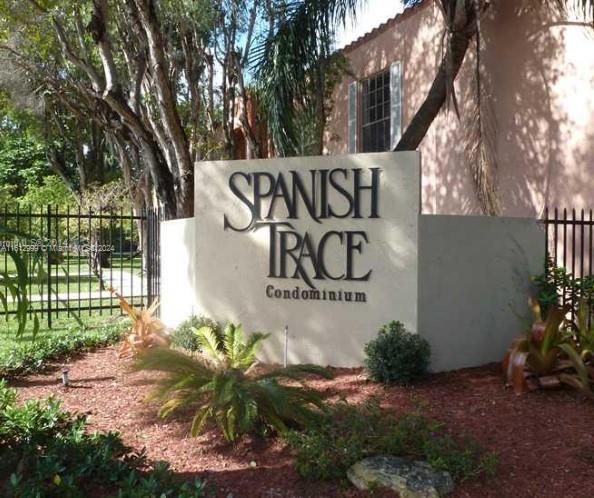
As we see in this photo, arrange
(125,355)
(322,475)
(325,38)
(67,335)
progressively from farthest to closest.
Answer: (325,38), (67,335), (125,355), (322,475)

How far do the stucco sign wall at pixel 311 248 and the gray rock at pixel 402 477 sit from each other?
270 cm

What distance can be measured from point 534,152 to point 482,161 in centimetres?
81

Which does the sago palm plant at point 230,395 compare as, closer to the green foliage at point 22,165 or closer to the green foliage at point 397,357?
the green foliage at point 397,357

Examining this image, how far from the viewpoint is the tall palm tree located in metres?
→ 8.87

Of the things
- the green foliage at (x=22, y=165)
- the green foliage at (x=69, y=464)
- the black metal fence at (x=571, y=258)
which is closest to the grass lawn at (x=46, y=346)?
the green foliage at (x=69, y=464)

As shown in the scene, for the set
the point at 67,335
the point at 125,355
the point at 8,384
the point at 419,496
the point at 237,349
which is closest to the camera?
the point at 419,496

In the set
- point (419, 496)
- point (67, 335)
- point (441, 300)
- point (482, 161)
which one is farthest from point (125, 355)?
point (482, 161)

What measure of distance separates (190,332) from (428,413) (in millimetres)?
3160

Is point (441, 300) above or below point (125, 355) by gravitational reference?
above

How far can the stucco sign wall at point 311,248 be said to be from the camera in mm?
6824

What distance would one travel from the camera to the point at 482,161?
29.2 ft

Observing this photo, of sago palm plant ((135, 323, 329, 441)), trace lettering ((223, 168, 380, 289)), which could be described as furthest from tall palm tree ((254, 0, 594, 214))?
sago palm plant ((135, 323, 329, 441))

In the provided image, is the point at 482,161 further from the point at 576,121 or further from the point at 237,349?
the point at 237,349

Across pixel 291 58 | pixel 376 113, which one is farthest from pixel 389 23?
Answer: pixel 291 58
